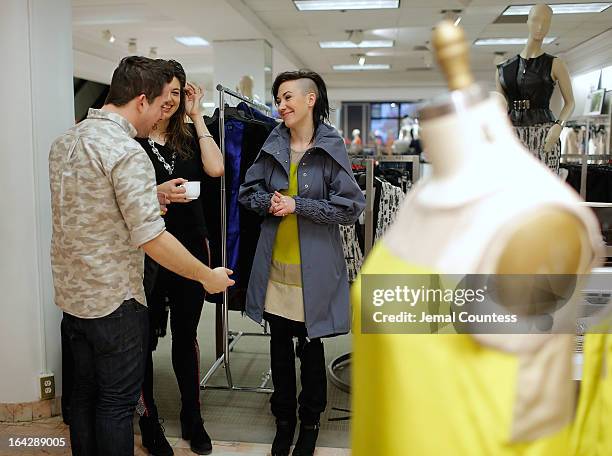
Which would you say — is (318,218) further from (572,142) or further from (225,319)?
(572,142)

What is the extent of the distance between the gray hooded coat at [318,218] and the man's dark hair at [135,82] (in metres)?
0.57

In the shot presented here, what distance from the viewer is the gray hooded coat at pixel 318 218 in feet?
→ 7.18

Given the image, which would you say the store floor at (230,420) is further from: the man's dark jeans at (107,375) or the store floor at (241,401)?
the man's dark jeans at (107,375)

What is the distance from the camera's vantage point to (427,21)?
8.05 meters

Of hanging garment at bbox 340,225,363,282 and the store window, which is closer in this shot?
hanging garment at bbox 340,225,363,282

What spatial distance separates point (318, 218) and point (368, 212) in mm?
886

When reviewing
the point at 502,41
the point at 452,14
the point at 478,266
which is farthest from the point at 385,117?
the point at 478,266

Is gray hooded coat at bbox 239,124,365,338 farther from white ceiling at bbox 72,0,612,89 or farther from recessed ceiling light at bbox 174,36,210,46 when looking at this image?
recessed ceiling light at bbox 174,36,210,46

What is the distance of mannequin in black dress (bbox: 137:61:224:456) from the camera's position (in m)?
2.37

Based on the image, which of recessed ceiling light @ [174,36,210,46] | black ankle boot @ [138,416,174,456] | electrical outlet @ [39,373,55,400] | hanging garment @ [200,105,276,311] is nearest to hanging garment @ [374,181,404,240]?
hanging garment @ [200,105,276,311]

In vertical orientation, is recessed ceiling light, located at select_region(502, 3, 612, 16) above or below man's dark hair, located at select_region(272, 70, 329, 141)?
above

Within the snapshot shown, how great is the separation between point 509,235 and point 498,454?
257 mm

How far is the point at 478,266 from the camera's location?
673mm

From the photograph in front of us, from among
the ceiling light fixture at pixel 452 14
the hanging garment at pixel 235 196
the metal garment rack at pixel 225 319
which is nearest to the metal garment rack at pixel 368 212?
the metal garment rack at pixel 225 319
